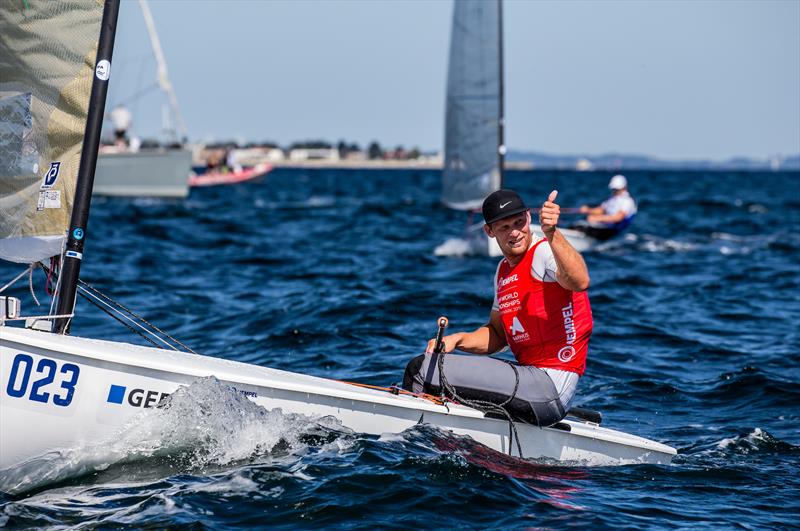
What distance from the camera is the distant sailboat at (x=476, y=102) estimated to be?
2058 centimetres

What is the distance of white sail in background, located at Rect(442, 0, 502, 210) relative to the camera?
20578mm

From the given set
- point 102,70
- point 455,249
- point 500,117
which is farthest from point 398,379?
point 500,117

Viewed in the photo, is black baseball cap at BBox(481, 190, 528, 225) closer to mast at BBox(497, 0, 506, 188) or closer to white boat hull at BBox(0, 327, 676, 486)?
white boat hull at BBox(0, 327, 676, 486)

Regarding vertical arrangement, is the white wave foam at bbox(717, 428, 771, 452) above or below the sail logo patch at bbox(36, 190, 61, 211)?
below

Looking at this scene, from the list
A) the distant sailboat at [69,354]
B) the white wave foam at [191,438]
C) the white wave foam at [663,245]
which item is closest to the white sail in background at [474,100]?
the white wave foam at [663,245]

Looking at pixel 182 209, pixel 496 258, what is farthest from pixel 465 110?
pixel 182 209

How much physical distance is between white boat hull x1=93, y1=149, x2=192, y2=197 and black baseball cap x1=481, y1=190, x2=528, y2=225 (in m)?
30.0

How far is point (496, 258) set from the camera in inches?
703

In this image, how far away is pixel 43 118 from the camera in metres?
5.34

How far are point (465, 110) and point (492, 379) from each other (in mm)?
15624

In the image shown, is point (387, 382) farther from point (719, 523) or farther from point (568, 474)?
point (719, 523)

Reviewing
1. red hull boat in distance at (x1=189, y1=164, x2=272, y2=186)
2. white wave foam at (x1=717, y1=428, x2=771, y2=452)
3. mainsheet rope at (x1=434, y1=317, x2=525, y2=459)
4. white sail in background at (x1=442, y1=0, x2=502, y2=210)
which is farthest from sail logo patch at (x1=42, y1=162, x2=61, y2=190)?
red hull boat in distance at (x1=189, y1=164, x2=272, y2=186)

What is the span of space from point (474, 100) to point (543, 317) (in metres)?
15.5

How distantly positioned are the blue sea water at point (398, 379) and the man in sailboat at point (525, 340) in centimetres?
33
